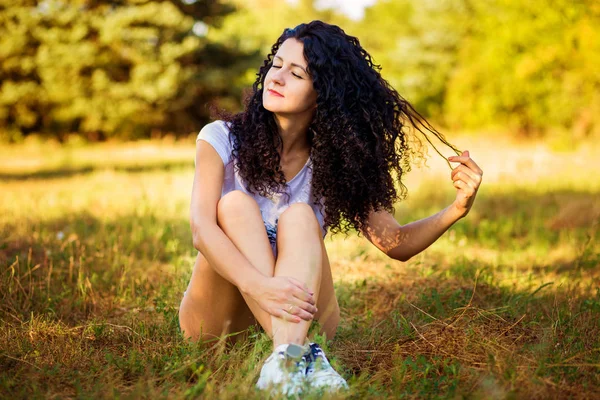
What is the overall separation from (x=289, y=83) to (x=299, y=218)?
0.62m

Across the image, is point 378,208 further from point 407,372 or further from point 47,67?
point 47,67

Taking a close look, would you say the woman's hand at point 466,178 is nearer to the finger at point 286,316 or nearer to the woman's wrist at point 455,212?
the woman's wrist at point 455,212

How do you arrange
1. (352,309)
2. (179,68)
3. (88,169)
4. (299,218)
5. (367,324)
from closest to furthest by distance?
(299,218) < (367,324) < (352,309) < (88,169) < (179,68)

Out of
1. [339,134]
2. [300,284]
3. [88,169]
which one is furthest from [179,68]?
[300,284]

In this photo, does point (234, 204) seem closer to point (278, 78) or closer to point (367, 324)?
point (278, 78)

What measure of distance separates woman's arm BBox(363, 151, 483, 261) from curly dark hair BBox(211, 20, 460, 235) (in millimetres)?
84

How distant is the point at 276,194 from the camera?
2.90 m

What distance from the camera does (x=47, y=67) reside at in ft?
65.7

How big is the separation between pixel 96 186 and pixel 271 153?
21.7 ft

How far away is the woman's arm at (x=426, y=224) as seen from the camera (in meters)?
2.68

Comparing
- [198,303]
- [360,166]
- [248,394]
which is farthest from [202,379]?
[360,166]

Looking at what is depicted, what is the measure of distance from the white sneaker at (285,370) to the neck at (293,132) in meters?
1.04

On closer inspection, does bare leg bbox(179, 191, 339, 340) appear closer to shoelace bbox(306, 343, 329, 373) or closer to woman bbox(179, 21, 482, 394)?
woman bbox(179, 21, 482, 394)

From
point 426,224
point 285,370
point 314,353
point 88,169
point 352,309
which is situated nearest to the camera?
point 285,370
